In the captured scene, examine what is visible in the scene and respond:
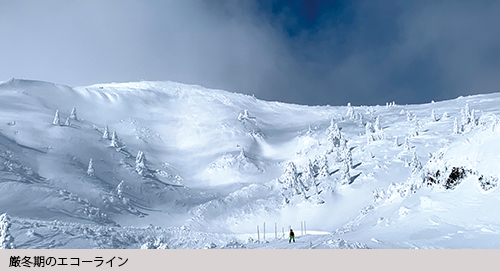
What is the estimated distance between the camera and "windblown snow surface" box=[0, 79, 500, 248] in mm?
27875

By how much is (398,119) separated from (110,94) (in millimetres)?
118391

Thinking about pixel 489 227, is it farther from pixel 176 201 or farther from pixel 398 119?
pixel 398 119

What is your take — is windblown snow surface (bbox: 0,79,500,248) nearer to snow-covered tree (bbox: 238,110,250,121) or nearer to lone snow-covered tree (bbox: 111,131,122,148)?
snow-covered tree (bbox: 238,110,250,121)

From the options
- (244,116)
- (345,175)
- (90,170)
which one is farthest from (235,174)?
(244,116)

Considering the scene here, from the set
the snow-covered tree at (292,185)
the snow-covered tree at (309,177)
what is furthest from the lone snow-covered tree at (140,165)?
the snow-covered tree at (309,177)

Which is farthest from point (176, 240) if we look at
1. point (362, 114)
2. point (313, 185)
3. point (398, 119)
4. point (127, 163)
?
point (362, 114)

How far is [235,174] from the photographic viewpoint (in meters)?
111

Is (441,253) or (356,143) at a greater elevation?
(356,143)

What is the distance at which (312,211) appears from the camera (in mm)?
76000

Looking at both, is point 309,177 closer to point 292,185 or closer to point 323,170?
point 323,170

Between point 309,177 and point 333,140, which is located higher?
point 333,140

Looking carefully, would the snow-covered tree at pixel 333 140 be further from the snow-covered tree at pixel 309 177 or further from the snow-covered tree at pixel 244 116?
the snow-covered tree at pixel 244 116

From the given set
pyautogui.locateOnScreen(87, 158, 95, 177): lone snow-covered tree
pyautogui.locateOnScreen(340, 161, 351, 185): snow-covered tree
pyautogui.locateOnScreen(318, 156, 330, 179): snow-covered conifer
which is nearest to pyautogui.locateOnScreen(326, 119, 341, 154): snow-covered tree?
pyautogui.locateOnScreen(318, 156, 330, 179): snow-covered conifer

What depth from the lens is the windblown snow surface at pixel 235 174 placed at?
91.5 feet
